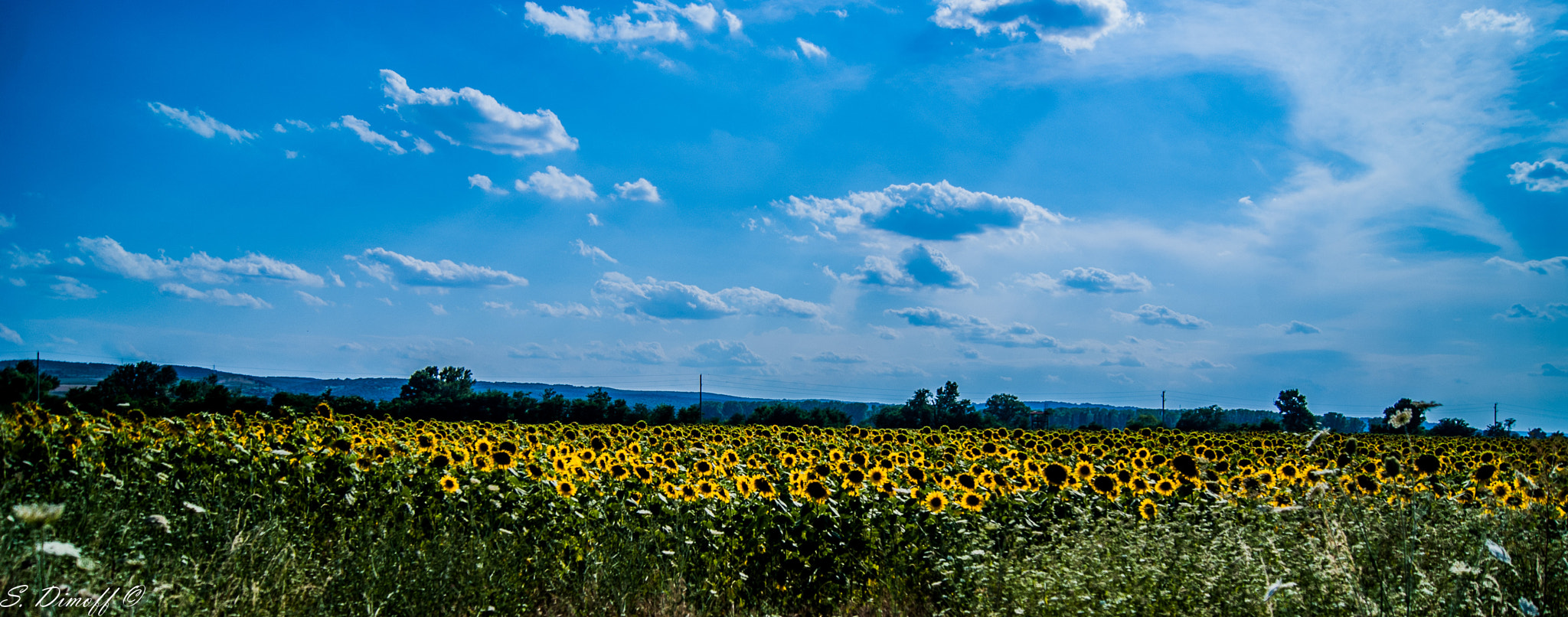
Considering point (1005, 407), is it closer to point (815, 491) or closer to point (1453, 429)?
point (1453, 429)

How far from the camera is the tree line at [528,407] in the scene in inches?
→ 591

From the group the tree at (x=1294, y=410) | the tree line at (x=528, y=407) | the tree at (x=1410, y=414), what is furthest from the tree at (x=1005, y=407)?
the tree at (x=1410, y=414)

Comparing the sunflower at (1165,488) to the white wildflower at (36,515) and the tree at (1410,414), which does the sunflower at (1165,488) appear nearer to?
the tree at (1410,414)

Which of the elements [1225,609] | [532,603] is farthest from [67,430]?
[1225,609]

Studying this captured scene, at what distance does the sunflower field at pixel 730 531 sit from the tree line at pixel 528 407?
1.00 meters

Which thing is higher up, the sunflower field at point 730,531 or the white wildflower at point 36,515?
the white wildflower at point 36,515

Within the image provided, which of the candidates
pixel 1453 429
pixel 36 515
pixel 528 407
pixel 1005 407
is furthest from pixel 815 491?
pixel 1005 407

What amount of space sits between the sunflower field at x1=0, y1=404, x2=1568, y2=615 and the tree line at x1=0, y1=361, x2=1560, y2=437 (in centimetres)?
100

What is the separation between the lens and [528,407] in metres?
26.2

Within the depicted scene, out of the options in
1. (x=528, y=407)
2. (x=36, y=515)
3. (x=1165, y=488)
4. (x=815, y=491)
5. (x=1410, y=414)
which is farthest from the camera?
(x=528, y=407)

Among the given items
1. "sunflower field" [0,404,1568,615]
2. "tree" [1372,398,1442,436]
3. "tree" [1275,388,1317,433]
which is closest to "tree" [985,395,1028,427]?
"tree" [1275,388,1317,433]

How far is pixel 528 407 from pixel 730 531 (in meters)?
21.2

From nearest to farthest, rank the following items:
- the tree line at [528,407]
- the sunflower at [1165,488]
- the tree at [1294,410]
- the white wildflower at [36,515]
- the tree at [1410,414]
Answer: the white wildflower at [36,515] < the tree at [1410,414] < the sunflower at [1165,488] < the tree line at [528,407] < the tree at [1294,410]

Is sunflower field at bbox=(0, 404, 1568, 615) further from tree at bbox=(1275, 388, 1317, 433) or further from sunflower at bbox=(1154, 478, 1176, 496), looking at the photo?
tree at bbox=(1275, 388, 1317, 433)
